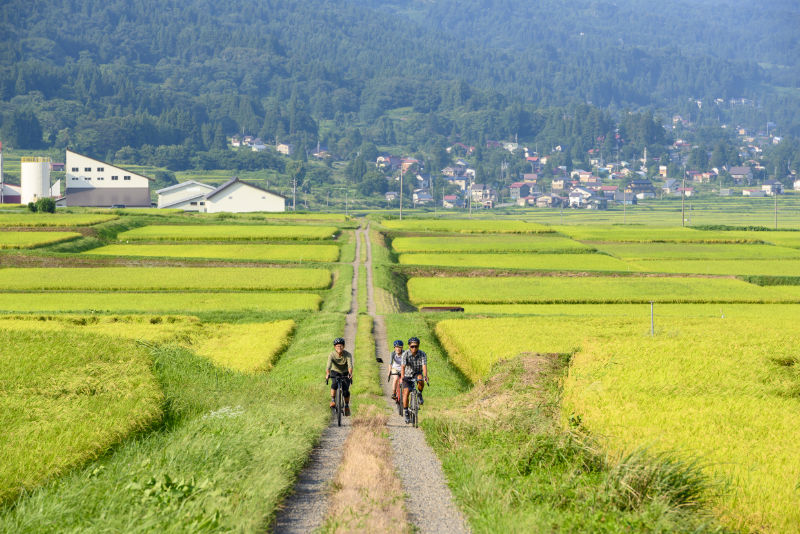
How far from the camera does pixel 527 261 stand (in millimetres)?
81375

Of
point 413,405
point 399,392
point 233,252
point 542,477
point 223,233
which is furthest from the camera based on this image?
point 223,233

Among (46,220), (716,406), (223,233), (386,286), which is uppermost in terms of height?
(46,220)

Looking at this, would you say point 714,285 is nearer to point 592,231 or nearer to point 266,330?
point 266,330

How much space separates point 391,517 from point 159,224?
94.0m

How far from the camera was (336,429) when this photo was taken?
71.3 ft

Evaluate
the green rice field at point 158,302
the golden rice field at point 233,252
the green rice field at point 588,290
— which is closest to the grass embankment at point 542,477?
the green rice field at point 158,302

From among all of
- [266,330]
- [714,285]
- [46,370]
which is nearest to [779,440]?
[46,370]

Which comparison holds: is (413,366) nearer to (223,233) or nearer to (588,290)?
(588,290)

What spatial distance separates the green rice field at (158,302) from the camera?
5225 cm

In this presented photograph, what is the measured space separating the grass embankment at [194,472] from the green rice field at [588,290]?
121 ft

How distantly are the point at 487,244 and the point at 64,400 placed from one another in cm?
7575

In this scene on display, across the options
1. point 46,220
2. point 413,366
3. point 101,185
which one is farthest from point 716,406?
point 101,185

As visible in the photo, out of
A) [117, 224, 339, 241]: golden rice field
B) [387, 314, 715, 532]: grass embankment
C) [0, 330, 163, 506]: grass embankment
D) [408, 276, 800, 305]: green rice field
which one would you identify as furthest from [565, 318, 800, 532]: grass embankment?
[117, 224, 339, 241]: golden rice field

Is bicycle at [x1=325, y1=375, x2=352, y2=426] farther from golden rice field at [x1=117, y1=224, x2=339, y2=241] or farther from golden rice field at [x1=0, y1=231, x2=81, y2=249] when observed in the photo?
golden rice field at [x1=117, y1=224, x2=339, y2=241]
